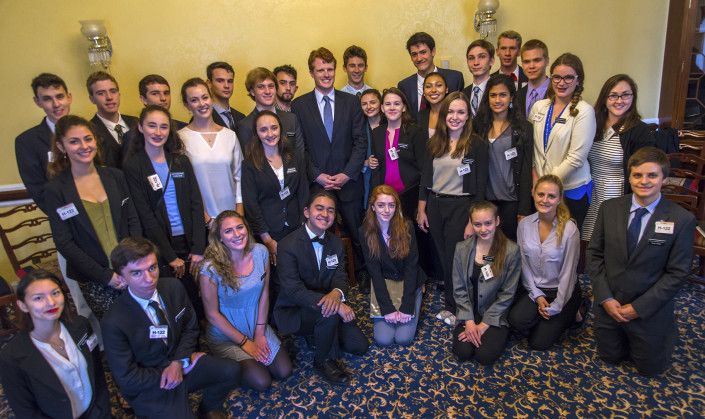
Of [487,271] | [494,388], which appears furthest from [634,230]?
[494,388]

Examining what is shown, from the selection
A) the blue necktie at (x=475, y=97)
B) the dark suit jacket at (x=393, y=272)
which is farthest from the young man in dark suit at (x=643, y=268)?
the blue necktie at (x=475, y=97)

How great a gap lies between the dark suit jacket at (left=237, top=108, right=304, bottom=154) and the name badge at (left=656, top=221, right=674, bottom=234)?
7.71 feet

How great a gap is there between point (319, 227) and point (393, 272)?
68 cm

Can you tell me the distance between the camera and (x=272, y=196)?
9.62 feet

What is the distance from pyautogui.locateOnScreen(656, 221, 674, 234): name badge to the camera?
7.34 ft

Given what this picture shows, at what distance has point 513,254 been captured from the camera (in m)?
2.65

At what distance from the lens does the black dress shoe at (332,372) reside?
2.47 meters

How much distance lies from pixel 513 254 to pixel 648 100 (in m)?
4.61

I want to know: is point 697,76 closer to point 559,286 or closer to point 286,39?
point 559,286

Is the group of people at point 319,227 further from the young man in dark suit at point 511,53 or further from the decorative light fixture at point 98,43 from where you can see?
the decorative light fixture at point 98,43

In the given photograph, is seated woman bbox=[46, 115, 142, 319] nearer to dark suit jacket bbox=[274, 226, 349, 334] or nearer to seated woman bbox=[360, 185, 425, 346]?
dark suit jacket bbox=[274, 226, 349, 334]

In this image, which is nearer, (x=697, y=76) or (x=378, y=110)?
(x=378, y=110)

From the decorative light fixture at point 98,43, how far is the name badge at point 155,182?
209cm

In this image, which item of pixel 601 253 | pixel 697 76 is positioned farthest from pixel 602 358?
pixel 697 76
